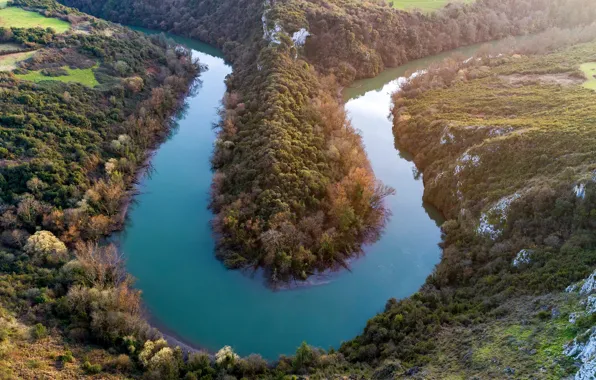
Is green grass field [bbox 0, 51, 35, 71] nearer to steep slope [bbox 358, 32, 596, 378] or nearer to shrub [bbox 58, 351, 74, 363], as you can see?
shrub [bbox 58, 351, 74, 363]

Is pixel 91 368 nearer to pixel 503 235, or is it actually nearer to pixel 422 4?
pixel 503 235

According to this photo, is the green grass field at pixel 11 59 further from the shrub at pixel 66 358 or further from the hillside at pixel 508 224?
the hillside at pixel 508 224

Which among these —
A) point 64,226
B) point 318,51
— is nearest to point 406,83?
point 318,51

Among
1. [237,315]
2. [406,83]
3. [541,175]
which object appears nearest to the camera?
→ [237,315]

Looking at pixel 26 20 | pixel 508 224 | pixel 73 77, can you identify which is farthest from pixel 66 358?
pixel 26 20

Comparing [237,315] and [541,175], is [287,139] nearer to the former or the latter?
[237,315]
